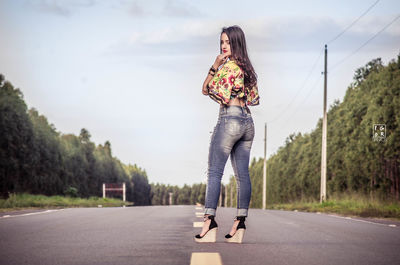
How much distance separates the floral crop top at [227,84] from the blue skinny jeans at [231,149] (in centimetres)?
14

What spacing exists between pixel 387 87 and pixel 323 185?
593 cm

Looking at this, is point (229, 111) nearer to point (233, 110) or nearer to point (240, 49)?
point (233, 110)

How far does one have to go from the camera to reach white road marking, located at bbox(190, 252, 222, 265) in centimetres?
451

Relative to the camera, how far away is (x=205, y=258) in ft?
15.5

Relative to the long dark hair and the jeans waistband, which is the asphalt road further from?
the long dark hair

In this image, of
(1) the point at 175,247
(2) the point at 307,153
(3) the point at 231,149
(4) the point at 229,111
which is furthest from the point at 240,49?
(2) the point at 307,153

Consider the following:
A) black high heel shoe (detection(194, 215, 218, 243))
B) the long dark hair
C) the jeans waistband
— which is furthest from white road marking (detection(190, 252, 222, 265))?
the long dark hair

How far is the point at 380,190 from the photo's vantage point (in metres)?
31.6

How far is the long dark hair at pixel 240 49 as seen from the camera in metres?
5.95

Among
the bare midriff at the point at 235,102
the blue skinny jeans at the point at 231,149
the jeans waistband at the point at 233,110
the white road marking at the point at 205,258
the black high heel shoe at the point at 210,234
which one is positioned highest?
the bare midriff at the point at 235,102

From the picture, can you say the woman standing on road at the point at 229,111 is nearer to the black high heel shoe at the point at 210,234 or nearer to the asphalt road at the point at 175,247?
the black high heel shoe at the point at 210,234

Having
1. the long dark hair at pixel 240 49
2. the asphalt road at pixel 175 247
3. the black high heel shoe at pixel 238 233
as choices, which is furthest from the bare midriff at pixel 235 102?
the asphalt road at pixel 175 247

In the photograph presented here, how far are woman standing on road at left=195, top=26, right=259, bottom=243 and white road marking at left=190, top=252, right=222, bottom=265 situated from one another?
33.7 inches


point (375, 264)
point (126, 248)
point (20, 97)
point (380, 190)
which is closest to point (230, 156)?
point (126, 248)
